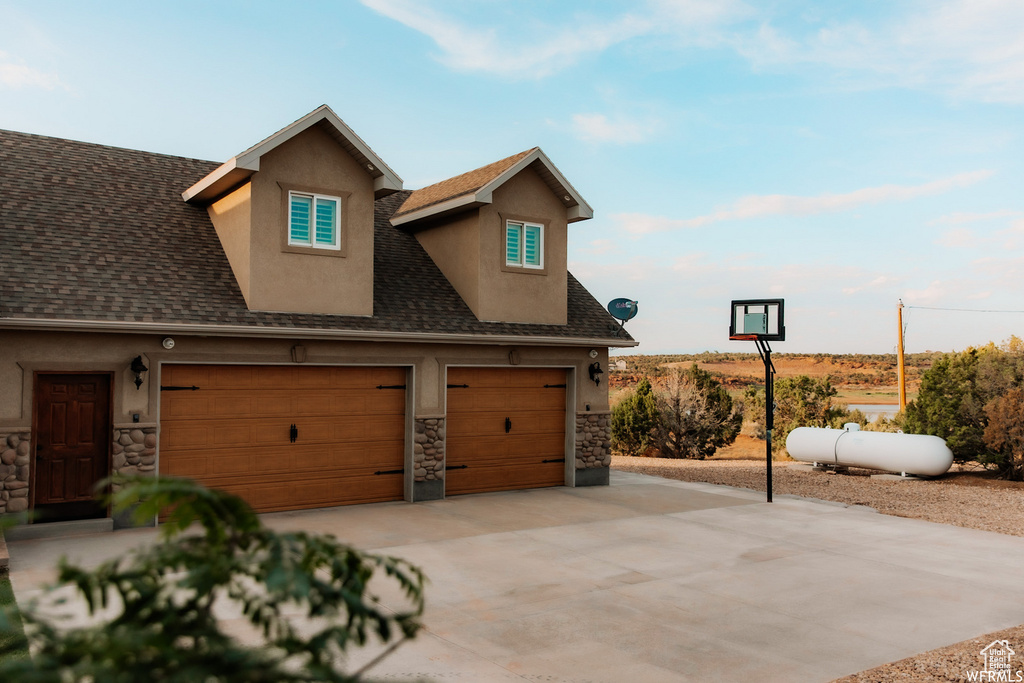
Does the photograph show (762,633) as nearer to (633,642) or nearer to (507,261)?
(633,642)


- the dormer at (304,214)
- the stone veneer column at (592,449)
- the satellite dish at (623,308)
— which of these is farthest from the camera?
the satellite dish at (623,308)

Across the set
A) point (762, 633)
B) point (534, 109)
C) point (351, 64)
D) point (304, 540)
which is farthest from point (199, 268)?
point (534, 109)

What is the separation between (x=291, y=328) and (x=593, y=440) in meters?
6.41

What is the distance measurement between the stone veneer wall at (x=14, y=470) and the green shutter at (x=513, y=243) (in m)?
7.98

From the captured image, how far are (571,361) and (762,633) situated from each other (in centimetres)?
815

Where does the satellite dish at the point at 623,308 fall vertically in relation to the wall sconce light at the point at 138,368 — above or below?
above

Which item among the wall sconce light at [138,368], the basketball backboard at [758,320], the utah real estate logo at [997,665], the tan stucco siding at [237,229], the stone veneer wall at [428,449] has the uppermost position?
the tan stucco siding at [237,229]

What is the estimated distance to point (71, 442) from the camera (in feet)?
32.5

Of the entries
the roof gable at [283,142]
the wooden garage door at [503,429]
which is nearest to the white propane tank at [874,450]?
the wooden garage door at [503,429]

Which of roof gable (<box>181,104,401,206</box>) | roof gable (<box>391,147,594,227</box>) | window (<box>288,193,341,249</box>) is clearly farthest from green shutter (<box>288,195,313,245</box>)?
roof gable (<box>391,147,594,227</box>)

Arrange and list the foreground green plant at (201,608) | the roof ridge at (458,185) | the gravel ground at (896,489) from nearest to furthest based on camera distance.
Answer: the foreground green plant at (201,608), the gravel ground at (896,489), the roof ridge at (458,185)

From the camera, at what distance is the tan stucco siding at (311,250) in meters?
11.2

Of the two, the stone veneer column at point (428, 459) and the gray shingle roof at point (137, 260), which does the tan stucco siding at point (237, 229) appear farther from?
the stone veneer column at point (428, 459)

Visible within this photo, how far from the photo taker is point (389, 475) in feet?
41.0
